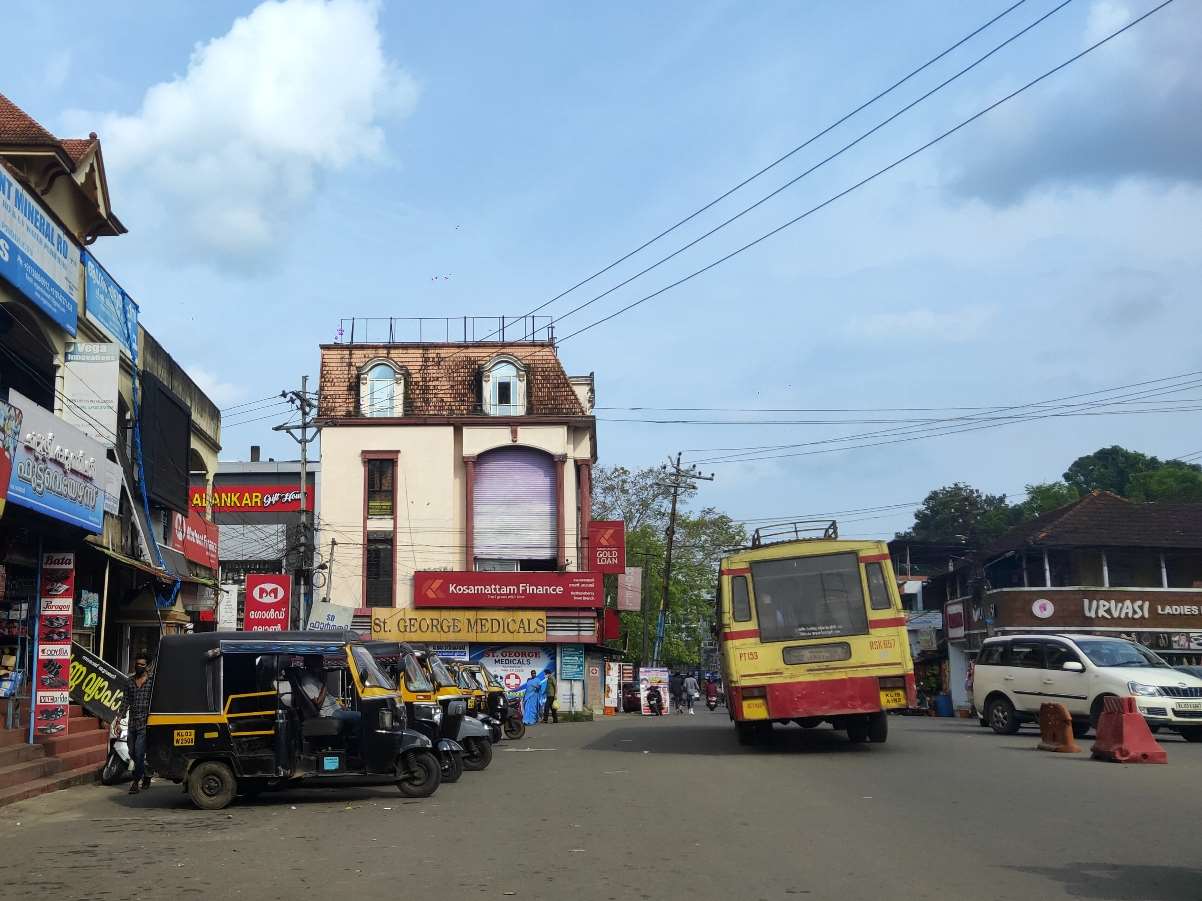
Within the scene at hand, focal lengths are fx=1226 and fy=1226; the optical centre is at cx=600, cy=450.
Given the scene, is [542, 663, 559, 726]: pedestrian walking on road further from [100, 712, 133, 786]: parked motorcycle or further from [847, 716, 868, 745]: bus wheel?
[100, 712, 133, 786]: parked motorcycle

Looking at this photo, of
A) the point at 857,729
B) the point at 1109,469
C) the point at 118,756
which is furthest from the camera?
the point at 1109,469

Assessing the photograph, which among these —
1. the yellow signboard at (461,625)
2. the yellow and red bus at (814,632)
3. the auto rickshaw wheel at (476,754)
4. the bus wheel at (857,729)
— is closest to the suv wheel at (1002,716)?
Result: the bus wheel at (857,729)

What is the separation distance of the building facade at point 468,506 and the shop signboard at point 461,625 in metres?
0.04

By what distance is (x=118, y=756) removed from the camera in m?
17.0

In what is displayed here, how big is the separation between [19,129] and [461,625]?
86.8ft

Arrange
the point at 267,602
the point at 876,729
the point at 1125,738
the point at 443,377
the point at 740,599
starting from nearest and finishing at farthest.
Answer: the point at 1125,738
the point at 740,599
the point at 876,729
the point at 267,602
the point at 443,377

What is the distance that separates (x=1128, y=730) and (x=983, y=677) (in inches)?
303

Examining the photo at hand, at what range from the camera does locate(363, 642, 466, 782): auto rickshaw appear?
15505 mm

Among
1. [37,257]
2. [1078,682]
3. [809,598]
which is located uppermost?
[37,257]

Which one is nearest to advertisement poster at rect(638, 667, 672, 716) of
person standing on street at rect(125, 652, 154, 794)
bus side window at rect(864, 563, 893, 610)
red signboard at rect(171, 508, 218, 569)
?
red signboard at rect(171, 508, 218, 569)

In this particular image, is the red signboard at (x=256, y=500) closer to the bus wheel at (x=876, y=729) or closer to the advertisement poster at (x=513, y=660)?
the advertisement poster at (x=513, y=660)

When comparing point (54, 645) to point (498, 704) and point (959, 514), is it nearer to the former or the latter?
point (498, 704)

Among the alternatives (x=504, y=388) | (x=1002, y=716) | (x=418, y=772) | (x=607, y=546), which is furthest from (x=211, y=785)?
(x=504, y=388)

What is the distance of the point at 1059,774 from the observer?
15.0 metres
